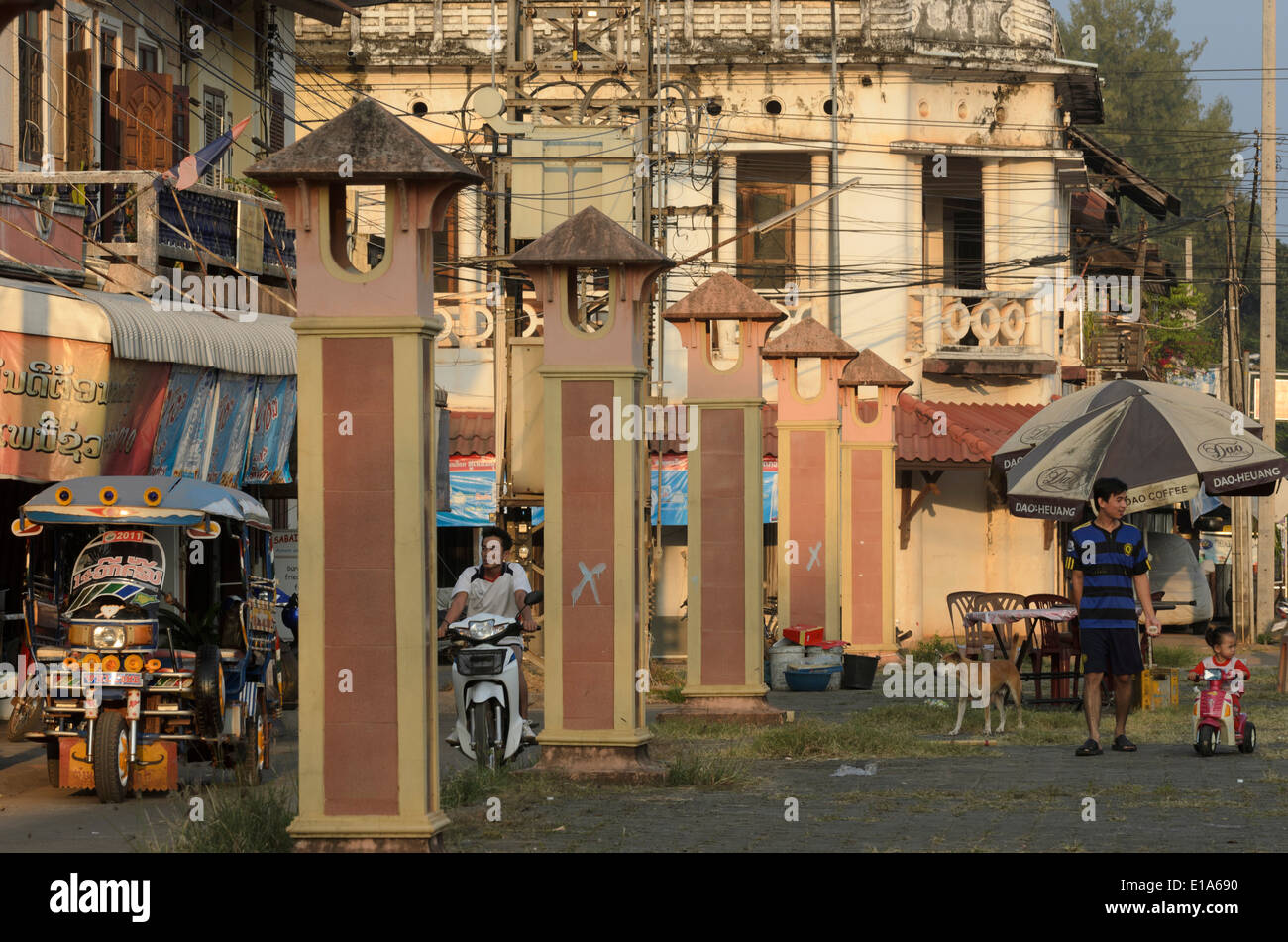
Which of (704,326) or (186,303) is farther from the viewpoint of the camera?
(186,303)

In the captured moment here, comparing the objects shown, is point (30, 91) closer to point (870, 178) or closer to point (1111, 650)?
point (1111, 650)

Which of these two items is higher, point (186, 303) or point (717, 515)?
point (186, 303)

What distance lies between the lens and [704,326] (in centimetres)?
1728

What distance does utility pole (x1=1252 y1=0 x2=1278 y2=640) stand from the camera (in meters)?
32.1

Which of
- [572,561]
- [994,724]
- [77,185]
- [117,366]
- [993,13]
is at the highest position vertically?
[993,13]

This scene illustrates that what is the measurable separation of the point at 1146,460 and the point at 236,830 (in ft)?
35.0

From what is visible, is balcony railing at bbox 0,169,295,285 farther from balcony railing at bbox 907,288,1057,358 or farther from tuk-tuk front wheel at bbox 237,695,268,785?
balcony railing at bbox 907,288,1057,358

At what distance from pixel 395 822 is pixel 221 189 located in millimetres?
13266

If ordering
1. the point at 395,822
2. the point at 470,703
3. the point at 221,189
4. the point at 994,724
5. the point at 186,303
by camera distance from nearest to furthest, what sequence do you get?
the point at 395,822, the point at 470,703, the point at 994,724, the point at 186,303, the point at 221,189

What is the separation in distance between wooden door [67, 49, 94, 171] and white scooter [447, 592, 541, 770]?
9470mm

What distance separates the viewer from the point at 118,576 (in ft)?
41.5

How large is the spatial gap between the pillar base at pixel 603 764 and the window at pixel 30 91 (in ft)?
31.3

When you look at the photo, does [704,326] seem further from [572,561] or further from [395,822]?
[395,822]

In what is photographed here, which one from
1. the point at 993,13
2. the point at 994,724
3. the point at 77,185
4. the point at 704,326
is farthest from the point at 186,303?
the point at 993,13
